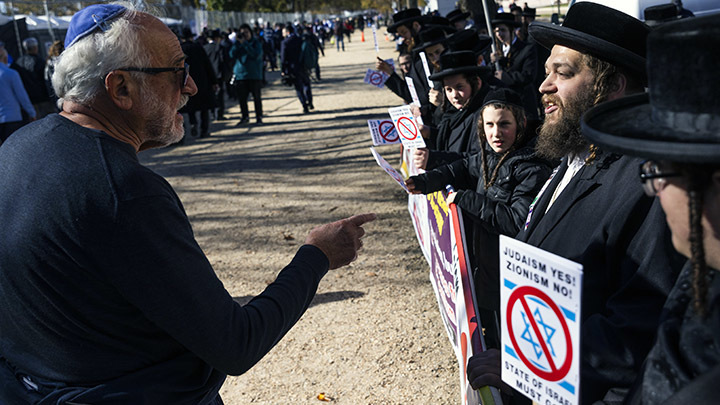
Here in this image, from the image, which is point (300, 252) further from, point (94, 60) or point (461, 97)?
point (461, 97)

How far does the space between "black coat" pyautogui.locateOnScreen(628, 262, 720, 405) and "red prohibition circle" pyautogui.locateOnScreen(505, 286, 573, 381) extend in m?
0.21

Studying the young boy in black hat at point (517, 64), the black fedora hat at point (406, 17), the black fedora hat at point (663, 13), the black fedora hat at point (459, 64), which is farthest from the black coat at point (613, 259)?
the black fedora hat at point (406, 17)

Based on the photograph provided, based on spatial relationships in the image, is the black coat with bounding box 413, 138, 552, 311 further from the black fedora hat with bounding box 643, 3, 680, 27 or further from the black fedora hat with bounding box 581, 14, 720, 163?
the black fedora hat with bounding box 581, 14, 720, 163

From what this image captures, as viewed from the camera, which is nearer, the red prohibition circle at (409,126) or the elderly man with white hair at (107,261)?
the elderly man with white hair at (107,261)

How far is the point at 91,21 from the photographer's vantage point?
191 centimetres

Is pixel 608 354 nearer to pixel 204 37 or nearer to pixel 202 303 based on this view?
pixel 202 303

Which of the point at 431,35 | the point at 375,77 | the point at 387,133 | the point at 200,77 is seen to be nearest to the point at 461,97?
the point at 387,133

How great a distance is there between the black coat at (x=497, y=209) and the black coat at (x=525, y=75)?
458 cm

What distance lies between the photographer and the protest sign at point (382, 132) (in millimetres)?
5539

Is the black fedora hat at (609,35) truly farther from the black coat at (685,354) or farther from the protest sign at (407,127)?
the protest sign at (407,127)

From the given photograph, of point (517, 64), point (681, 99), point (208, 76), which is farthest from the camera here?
point (208, 76)

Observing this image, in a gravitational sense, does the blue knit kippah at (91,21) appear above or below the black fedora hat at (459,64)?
above

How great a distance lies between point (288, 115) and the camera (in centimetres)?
1627

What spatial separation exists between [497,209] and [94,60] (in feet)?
7.56
